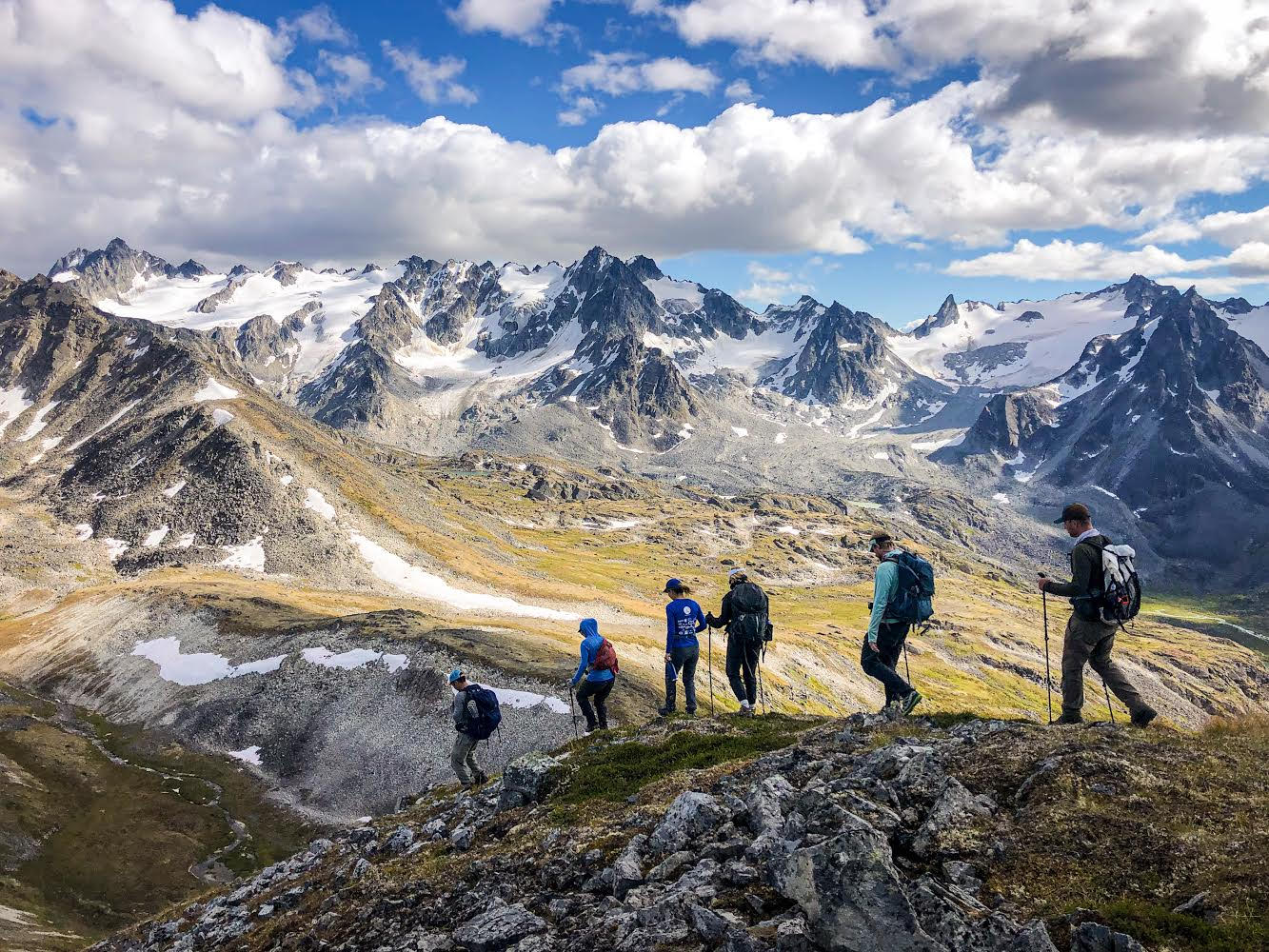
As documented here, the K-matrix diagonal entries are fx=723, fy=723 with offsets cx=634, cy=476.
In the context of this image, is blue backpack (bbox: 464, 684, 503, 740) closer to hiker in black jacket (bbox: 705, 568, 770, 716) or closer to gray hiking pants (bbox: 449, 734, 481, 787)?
gray hiking pants (bbox: 449, 734, 481, 787)

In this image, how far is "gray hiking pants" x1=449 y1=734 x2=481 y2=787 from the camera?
79.9 feet

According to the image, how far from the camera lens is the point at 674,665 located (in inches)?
968

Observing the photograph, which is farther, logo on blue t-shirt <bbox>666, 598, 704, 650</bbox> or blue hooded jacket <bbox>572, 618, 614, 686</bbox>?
blue hooded jacket <bbox>572, 618, 614, 686</bbox>

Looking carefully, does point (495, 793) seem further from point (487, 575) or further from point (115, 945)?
point (487, 575)

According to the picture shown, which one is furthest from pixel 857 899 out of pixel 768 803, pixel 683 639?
pixel 683 639

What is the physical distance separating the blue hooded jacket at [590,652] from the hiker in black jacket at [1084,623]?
13.6m

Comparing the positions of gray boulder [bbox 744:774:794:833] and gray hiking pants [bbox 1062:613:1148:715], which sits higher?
gray hiking pants [bbox 1062:613:1148:715]

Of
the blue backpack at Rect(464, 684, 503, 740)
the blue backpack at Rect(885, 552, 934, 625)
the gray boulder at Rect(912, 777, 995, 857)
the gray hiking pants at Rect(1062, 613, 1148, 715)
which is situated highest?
the blue backpack at Rect(885, 552, 934, 625)

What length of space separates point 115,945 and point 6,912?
16.6m

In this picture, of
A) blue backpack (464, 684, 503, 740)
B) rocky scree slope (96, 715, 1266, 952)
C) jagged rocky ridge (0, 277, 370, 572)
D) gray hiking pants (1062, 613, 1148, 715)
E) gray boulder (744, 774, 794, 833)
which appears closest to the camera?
rocky scree slope (96, 715, 1266, 952)

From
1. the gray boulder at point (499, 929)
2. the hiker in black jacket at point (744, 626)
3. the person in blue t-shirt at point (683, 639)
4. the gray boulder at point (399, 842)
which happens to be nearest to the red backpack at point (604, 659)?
the person in blue t-shirt at point (683, 639)

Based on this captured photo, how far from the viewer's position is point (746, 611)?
22.8 metres

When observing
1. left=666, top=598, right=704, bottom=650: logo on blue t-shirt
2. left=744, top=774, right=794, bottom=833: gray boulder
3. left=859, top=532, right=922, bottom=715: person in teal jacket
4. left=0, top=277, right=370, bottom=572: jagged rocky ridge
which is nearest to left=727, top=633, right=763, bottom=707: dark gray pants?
left=666, top=598, right=704, bottom=650: logo on blue t-shirt

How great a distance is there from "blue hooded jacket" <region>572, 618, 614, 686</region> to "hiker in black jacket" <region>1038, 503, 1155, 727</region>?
13.6 metres
